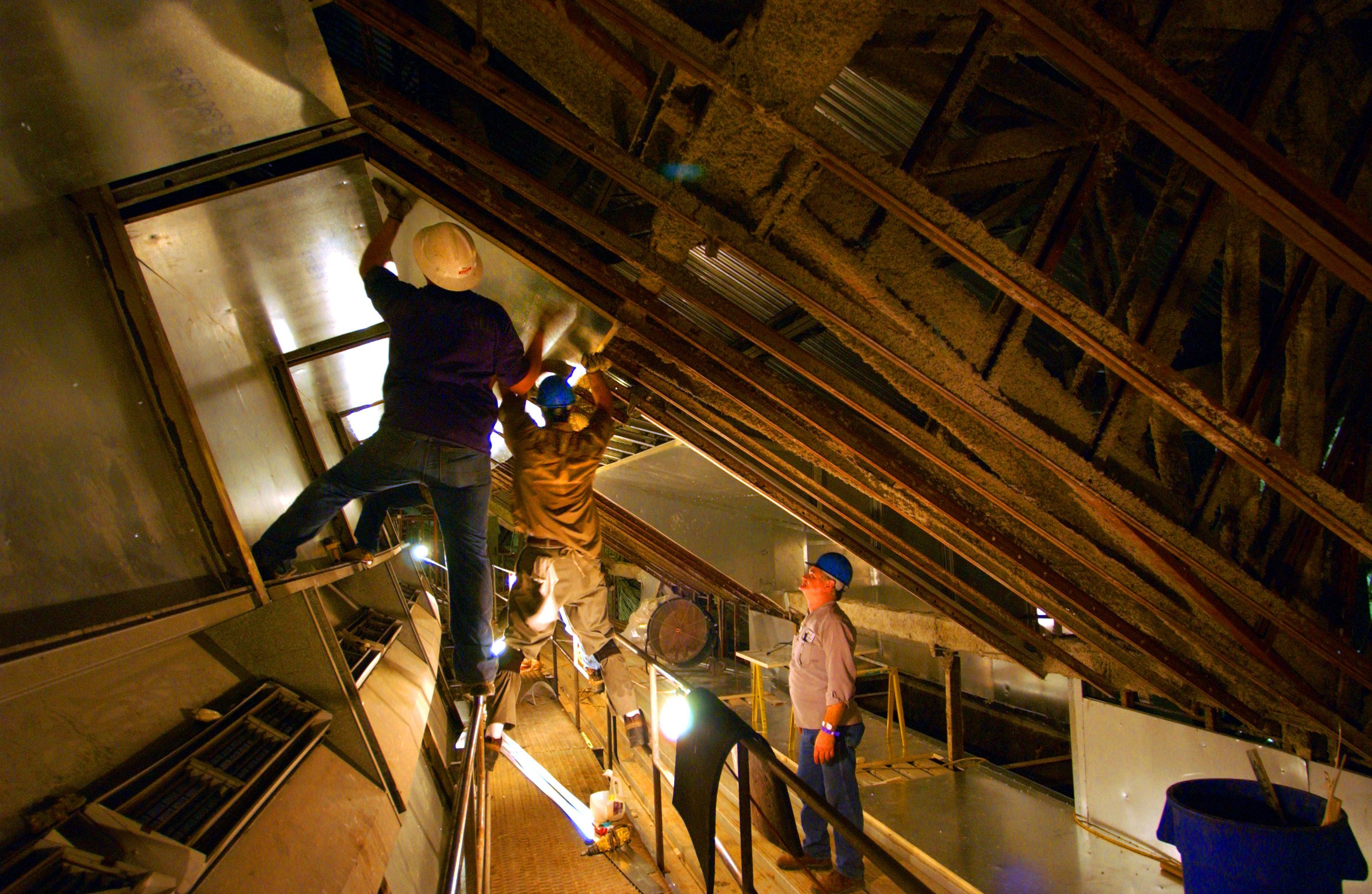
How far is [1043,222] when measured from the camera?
2.21m

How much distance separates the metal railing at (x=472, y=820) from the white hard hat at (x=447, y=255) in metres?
2.05

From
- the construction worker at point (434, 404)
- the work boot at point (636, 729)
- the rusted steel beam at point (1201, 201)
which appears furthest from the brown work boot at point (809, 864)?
the rusted steel beam at point (1201, 201)

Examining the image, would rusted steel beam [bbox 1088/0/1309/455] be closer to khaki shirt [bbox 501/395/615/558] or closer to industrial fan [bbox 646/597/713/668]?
khaki shirt [bbox 501/395/615/558]

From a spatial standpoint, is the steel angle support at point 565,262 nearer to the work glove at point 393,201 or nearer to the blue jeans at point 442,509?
the work glove at point 393,201

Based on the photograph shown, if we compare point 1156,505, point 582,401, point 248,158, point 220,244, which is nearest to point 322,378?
point 582,401

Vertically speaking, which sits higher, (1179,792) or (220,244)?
(220,244)

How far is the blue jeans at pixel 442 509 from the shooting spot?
2.50m

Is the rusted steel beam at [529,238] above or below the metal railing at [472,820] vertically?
above

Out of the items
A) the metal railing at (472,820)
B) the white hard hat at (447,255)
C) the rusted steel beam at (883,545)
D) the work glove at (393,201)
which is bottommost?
the metal railing at (472,820)

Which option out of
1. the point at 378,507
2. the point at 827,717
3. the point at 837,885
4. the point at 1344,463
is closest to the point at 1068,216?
the point at 1344,463

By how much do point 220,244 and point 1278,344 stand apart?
3.86 meters

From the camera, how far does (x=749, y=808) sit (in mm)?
2557

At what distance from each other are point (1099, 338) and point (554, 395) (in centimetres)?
312

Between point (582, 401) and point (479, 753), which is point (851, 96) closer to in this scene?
point (582, 401)
